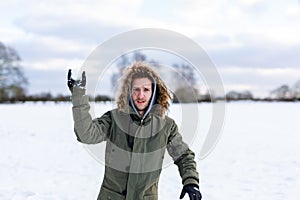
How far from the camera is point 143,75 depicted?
102 inches

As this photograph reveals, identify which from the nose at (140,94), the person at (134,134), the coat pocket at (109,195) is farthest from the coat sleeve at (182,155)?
the coat pocket at (109,195)

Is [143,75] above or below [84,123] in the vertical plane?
above

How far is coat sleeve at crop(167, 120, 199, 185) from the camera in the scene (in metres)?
2.59

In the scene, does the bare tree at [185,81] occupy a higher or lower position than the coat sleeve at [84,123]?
higher

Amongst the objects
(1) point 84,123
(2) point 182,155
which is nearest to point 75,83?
(1) point 84,123

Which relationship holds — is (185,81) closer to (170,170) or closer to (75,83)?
(75,83)

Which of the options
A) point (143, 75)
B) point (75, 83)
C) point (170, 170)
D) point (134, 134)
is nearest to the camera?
point (75, 83)

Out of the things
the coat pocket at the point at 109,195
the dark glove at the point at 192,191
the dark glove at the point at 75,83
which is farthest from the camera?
the dark glove at the point at 192,191

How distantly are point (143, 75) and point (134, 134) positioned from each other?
386 millimetres

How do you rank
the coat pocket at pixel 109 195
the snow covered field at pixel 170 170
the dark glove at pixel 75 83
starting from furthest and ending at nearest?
the snow covered field at pixel 170 170, the coat pocket at pixel 109 195, the dark glove at pixel 75 83

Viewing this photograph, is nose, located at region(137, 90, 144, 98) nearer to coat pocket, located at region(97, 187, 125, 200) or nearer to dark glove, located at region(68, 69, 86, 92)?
dark glove, located at region(68, 69, 86, 92)

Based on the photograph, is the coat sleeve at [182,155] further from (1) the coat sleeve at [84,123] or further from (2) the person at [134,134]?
(1) the coat sleeve at [84,123]

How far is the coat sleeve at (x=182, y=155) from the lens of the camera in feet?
8.50

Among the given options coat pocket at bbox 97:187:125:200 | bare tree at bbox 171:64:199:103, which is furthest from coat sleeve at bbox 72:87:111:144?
bare tree at bbox 171:64:199:103
